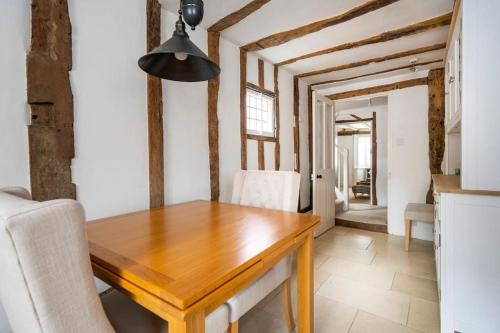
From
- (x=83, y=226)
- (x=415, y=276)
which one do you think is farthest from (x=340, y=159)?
(x=83, y=226)

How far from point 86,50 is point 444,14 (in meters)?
2.84

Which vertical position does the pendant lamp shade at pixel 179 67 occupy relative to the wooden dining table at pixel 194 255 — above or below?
above

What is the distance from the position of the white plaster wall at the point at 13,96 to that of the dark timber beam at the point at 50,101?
26 mm

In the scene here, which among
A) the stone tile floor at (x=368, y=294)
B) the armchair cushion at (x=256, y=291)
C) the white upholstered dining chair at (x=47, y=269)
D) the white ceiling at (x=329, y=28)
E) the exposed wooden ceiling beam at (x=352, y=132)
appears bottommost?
the stone tile floor at (x=368, y=294)

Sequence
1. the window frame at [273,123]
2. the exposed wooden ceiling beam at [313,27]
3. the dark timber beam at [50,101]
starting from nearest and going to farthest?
the dark timber beam at [50,101] → the exposed wooden ceiling beam at [313,27] → the window frame at [273,123]

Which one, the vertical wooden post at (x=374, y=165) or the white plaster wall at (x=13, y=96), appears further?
the vertical wooden post at (x=374, y=165)

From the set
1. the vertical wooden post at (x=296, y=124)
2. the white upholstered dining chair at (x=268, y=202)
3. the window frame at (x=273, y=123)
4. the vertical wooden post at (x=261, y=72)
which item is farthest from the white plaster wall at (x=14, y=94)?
the vertical wooden post at (x=296, y=124)

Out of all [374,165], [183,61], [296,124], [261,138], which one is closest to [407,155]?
[296,124]

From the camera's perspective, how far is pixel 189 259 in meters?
0.92

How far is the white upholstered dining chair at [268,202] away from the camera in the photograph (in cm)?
124

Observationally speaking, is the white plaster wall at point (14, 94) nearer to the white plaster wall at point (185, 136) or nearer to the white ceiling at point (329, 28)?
the white plaster wall at point (185, 136)

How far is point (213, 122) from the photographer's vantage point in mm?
2410

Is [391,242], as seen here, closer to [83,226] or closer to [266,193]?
[266,193]

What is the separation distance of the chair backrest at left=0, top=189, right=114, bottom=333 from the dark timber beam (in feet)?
3.09
